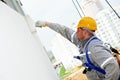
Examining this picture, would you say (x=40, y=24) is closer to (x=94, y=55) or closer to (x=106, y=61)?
(x=94, y=55)

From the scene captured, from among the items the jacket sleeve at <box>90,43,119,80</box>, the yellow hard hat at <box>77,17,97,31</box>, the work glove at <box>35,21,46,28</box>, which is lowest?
the jacket sleeve at <box>90,43,119,80</box>

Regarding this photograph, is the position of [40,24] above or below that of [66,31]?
above

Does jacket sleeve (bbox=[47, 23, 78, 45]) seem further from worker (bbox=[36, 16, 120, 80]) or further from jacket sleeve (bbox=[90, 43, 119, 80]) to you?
jacket sleeve (bbox=[90, 43, 119, 80])

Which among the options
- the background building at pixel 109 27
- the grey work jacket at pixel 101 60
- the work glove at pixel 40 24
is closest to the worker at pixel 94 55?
the grey work jacket at pixel 101 60

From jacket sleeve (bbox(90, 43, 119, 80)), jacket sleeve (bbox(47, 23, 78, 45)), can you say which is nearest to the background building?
jacket sleeve (bbox(47, 23, 78, 45))

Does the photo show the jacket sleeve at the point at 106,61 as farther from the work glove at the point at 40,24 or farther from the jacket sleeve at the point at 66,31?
the work glove at the point at 40,24

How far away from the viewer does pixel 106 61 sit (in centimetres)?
225

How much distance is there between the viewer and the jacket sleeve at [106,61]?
2.23m

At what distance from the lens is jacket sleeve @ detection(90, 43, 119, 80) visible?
2.23 metres

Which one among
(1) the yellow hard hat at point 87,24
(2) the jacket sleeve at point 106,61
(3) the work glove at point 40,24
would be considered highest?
(3) the work glove at point 40,24

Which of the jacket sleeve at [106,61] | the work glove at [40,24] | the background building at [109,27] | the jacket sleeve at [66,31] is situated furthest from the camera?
the background building at [109,27]

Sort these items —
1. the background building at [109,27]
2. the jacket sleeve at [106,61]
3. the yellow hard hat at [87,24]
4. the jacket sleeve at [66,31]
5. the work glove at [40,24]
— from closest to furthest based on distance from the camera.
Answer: the jacket sleeve at [106,61], the yellow hard hat at [87,24], the jacket sleeve at [66,31], the work glove at [40,24], the background building at [109,27]

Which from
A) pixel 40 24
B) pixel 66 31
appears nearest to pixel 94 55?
pixel 66 31

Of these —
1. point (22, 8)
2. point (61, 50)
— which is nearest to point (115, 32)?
point (61, 50)
